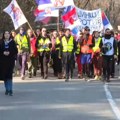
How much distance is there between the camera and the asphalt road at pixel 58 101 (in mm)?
11633

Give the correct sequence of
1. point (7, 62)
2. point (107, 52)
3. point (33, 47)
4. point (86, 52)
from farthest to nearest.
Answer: point (33, 47) → point (86, 52) → point (107, 52) → point (7, 62)

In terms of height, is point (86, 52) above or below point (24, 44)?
below

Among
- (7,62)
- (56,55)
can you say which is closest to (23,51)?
(56,55)

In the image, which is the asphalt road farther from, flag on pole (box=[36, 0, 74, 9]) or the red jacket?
flag on pole (box=[36, 0, 74, 9])

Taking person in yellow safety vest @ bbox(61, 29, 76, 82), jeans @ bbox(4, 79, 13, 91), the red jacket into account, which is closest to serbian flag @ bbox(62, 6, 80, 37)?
the red jacket

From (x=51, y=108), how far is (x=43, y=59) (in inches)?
308

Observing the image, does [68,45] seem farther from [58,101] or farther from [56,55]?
[58,101]

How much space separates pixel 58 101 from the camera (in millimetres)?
13828

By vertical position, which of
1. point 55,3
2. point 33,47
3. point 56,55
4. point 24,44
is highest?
point 55,3

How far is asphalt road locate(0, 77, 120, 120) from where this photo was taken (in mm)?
11633

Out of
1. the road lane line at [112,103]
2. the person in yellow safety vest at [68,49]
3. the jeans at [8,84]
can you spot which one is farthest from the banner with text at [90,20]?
the jeans at [8,84]

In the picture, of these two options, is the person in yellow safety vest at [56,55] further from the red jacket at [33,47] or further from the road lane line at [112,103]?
the road lane line at [112,103]

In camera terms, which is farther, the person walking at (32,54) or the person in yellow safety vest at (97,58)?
the person walking at (32,54)

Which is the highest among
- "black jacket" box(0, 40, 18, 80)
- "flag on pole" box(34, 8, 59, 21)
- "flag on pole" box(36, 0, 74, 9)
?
"flag on pole" box(36, 0, 74, 9)
